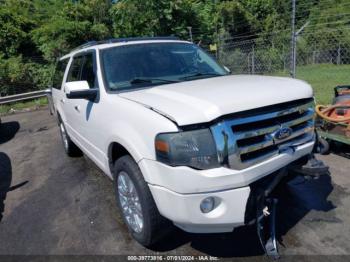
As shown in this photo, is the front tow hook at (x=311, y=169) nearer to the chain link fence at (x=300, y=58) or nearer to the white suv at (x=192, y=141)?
the white suv at (x=192, y=141)

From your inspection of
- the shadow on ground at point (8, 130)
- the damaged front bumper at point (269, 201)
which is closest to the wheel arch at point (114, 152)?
the damaged front bumper at point (269, 201)

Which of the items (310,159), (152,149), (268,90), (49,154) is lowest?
(49,154)

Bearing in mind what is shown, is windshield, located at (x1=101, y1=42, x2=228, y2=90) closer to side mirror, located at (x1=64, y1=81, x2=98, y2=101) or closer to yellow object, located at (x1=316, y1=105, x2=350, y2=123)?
side mirror, located at (x1=64, y1=81, x2=98, y2=101)

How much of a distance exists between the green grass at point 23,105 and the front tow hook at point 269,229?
1268 cm

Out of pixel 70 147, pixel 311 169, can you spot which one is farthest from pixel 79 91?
pixel 70 147

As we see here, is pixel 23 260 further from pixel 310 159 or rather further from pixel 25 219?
pixel 310 159

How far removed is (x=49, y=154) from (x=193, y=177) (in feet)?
16.3

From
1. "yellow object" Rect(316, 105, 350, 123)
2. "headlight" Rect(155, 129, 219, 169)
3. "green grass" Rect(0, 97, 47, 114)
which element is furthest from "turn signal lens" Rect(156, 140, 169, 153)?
"green grass" Rect(0, 97, 47, 114)

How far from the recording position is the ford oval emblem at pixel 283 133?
268cm

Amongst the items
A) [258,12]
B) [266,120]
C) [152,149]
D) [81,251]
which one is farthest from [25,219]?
[258,12]

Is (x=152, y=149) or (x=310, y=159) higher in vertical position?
(x=152, y=149)

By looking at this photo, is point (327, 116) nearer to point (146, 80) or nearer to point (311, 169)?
point (311, 169)

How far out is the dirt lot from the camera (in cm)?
310

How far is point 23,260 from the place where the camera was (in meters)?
3.15
